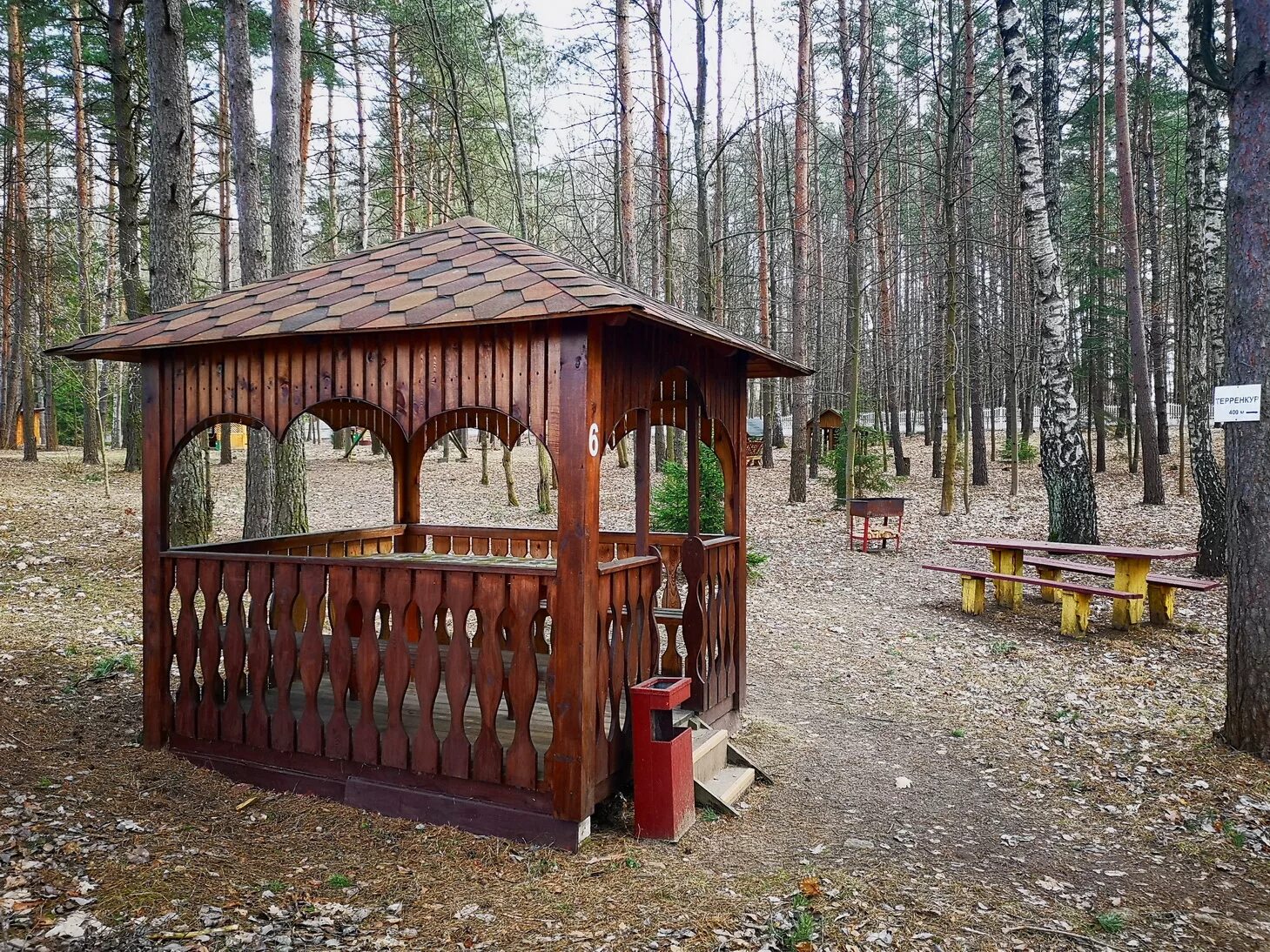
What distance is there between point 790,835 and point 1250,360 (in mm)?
3772

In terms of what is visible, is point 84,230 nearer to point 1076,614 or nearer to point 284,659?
point 284,659

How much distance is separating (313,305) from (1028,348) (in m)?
22.4

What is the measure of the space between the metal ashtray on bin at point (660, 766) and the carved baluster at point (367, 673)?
4.58 feet

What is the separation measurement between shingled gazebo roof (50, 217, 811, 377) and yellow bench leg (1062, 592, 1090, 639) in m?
4.79

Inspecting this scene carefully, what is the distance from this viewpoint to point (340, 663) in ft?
15.1

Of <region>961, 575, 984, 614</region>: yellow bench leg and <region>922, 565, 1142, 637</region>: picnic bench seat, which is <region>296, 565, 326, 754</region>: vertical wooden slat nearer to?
<region>922, 565, 1142, 637</region>: picnic bench seat

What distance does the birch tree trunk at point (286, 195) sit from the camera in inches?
350

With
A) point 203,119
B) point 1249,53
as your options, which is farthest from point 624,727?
point 203,119

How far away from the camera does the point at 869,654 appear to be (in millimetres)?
7973

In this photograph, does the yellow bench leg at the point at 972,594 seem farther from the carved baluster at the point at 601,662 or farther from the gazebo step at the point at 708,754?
the carved baluster at the point at 601,662

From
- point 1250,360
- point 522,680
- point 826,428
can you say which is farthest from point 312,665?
point 826,428

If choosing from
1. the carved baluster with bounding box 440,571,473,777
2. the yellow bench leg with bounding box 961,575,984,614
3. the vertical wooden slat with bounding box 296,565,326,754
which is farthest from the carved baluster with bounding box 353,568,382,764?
the yellow bench leg with bounding box 961,575,984,614

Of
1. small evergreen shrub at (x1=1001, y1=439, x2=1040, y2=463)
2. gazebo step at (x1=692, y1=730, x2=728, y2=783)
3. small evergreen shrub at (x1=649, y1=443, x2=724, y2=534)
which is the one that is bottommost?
gazebo step at (x1=692, y1=730, x2=728, y2=783)

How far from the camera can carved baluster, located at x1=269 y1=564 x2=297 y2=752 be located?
4727 mm
